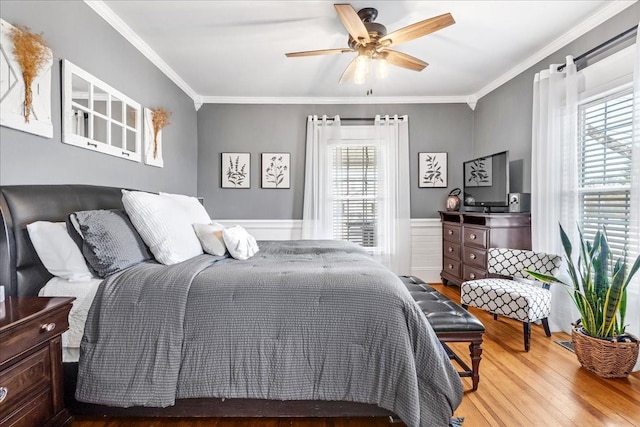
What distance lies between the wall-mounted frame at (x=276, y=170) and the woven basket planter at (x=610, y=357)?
3.51m

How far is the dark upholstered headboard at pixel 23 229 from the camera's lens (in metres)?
1.45

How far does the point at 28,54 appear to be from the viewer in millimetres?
1729

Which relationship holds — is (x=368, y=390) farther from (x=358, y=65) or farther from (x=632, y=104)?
(x=632, y=104)

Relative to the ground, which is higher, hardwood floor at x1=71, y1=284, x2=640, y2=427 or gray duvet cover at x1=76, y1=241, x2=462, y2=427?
gray duvet cover at x1=76, y1=241, x2=462, y2=427

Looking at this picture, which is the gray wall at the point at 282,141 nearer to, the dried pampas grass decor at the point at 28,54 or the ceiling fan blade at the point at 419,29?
the ceiling fan blade at the point at 419,29

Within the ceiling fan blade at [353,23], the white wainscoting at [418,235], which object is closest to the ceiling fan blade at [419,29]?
the ceiling fan blade at [353,23]

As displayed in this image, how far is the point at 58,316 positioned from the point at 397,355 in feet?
4.57

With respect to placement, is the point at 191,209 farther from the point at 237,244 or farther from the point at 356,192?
the point at 356,192

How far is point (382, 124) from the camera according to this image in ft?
14.6

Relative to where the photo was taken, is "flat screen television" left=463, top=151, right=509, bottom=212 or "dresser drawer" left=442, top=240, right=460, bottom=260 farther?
"dresser drawer" left=442, top=240, right=460, bottom=260

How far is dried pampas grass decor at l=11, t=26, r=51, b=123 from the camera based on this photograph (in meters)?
1.69

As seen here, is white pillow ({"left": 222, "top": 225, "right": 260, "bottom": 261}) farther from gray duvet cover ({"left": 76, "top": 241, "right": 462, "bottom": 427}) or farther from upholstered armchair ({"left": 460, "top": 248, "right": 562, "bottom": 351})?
upholstered armchair ({"left": 460, "top": 248, "right": 562, "bottom": 351})

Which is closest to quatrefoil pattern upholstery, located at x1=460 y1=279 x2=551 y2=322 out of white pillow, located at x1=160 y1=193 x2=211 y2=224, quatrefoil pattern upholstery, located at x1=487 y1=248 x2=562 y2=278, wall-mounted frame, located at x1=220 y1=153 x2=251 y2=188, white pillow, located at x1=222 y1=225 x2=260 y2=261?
quatrefoil pattern upholstery, located at x1=487 y1=248 x2=562 y2=278

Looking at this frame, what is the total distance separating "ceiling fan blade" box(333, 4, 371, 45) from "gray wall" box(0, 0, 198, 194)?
1692mm
